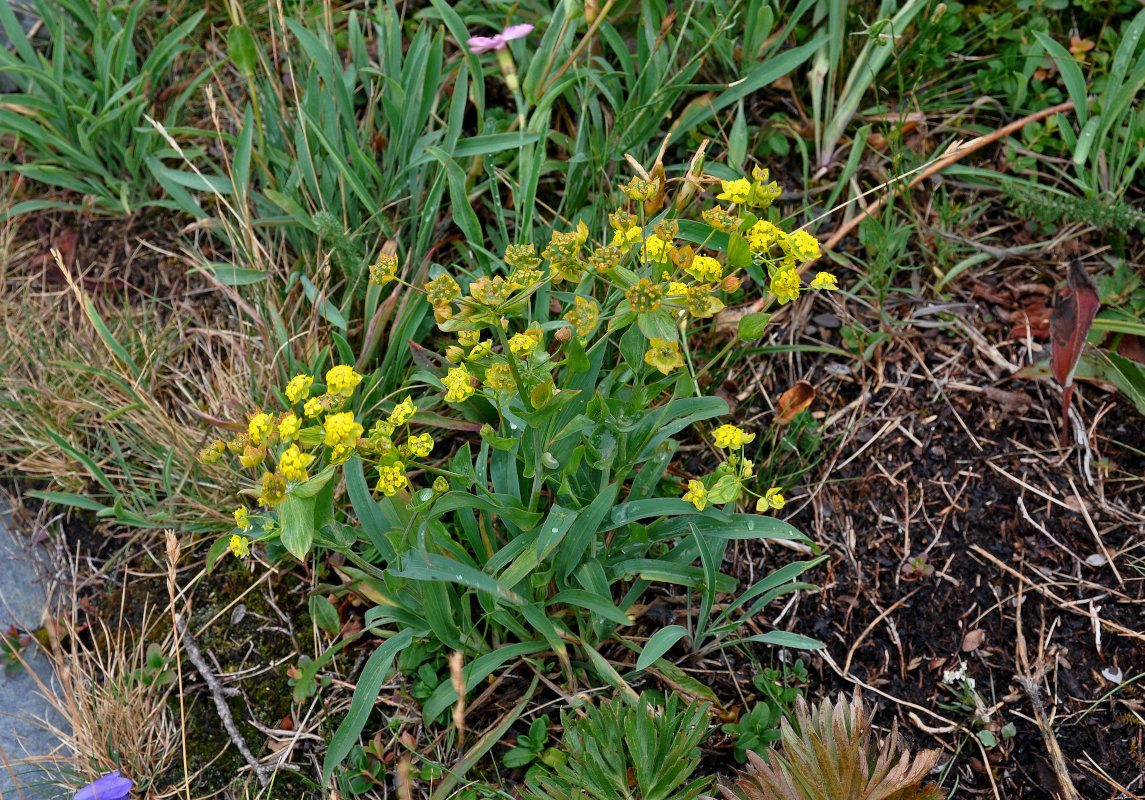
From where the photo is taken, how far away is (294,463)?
1.27 metres

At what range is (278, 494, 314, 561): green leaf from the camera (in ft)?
4.25

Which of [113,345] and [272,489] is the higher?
[272,489]

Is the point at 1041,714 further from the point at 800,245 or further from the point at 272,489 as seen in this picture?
the point at 272,489

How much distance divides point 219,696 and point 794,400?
1535 millimetres

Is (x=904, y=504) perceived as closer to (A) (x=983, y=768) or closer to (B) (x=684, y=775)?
(A) (x=983, y=768)

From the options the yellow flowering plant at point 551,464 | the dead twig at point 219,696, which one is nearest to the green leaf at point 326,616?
the yellow flowering plant at point 551,464

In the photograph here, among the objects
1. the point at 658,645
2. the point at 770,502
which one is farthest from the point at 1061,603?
the point at 658,645

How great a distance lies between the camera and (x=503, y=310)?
1.32m

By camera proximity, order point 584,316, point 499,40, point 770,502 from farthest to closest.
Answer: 1. point 499,40
2. point 770,502
3. point 584,316

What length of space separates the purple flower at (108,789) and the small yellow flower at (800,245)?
1668 millimetres

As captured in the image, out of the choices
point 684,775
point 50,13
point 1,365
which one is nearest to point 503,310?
point 684,775

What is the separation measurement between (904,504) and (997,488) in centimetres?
23

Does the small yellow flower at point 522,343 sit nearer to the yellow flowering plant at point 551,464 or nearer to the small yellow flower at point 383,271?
the yellow flowering plant at point 551,464

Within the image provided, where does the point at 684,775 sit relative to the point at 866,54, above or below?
below
